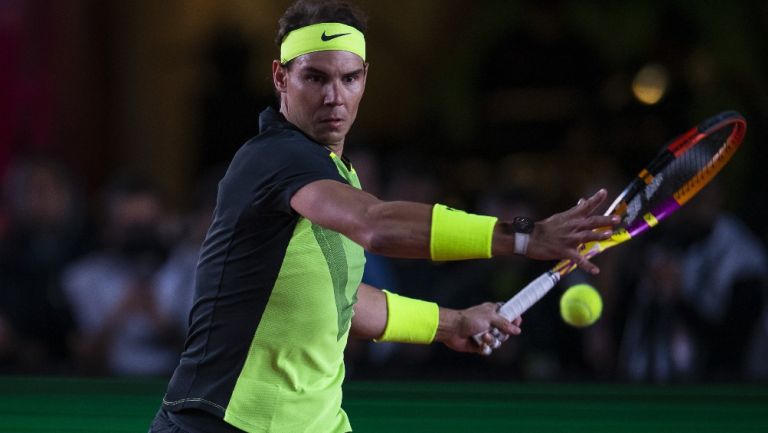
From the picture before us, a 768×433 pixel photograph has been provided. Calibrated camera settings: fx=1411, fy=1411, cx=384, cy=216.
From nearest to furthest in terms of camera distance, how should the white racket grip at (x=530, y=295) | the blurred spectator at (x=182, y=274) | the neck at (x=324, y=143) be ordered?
the neck at (x=324, y=143)
the white racket grip at (x=530, y=295)
the blurred spectator at (x=182, y=274)

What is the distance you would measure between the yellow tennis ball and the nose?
3.90 feet

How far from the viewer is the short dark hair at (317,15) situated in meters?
4.42

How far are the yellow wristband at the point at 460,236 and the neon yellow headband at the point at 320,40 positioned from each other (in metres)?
0.95

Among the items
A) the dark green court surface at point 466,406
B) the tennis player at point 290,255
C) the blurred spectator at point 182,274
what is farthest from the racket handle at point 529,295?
the blurred spectator at point 182,274

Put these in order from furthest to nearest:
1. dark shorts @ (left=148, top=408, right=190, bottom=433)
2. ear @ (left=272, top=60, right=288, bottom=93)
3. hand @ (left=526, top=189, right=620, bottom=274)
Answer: ear @ (left=272, top=60, right=288, bottom=93)
dark shorts @ (left=148, top=408, right=190, bottom=433)
hand @ (left=526, top=189, right=620, bottom=274)

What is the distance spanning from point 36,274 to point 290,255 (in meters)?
5.26

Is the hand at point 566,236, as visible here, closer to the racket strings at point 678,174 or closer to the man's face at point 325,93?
the man's face at point 325,93

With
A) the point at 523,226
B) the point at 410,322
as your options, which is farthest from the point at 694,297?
the point at 523,226

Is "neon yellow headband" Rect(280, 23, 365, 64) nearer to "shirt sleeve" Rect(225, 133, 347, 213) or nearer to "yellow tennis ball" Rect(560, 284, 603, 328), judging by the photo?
"shirt sleeve" Rect(225, 133, 347, 213)

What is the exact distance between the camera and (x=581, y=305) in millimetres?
4906

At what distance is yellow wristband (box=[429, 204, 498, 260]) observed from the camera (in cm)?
359

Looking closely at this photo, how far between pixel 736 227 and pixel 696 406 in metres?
1.35

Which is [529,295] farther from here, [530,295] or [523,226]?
[523,226]

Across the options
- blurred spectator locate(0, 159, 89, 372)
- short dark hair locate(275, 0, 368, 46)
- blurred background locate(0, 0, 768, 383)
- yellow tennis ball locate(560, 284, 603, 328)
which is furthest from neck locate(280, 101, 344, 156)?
blurred spectator locate(0, 159, 89, 372)
